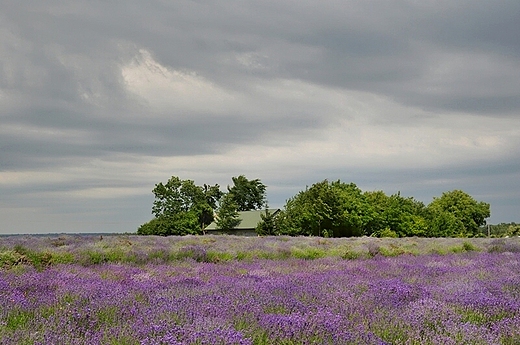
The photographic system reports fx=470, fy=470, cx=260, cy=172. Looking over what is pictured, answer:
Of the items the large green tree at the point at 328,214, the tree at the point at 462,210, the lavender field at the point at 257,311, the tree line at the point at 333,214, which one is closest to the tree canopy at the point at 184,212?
the tree line at the point at 333,214

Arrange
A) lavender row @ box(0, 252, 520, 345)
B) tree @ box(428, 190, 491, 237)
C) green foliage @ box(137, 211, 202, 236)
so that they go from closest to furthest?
lavender row @ box(0, 252, 520, 345) → green foliage @ box(137, 211, 202, 236) → tree @ box(428, 190, 491, 237)

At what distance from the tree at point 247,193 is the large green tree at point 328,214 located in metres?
38.8

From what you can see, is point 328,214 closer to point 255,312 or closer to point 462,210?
point 462,210

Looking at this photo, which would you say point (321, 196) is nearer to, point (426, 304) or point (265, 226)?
point (265, 226)

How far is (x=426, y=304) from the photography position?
205 inches

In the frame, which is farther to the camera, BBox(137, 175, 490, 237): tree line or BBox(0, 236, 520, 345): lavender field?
BBox(137, 175, 490, 237): tree line

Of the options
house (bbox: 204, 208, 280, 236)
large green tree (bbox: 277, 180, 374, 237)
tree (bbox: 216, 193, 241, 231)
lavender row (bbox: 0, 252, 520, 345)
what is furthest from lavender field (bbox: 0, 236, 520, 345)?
house (bbox: 204, 208, 280, 236)

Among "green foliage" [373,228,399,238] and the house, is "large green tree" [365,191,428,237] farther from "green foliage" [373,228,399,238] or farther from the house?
the house

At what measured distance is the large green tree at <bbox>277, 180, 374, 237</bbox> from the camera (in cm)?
5775

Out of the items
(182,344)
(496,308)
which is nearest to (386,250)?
(496,308)

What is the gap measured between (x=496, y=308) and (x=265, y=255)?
31.3 ft

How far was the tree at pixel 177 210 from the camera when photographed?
7144 centimetres

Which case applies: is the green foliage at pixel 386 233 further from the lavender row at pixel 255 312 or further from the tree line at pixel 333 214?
the lavender row at pixel 255 312

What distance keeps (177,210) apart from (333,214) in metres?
27.8
